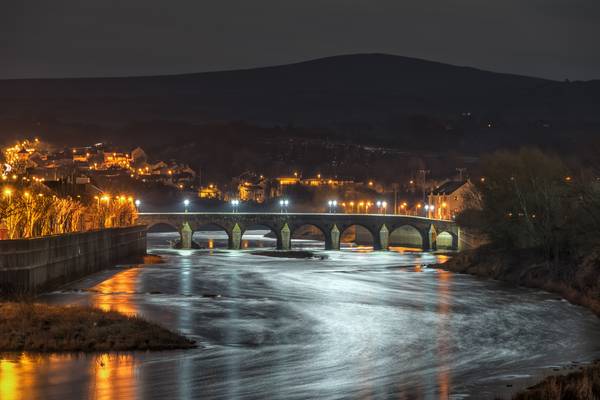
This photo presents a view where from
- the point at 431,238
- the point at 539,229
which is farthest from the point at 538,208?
the point at 431,238

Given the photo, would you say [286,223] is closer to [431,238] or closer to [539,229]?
[431,238]

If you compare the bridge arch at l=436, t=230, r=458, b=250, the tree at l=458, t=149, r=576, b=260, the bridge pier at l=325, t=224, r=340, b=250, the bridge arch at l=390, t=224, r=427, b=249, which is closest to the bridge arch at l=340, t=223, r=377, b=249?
the bridge arch at l=390, t=224, r=427, b=249

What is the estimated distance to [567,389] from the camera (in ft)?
104

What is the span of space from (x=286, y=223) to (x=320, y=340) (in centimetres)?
10372

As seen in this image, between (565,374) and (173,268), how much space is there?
2555 inches

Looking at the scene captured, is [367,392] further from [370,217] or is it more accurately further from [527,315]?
[370,217]

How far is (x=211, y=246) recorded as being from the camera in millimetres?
156625

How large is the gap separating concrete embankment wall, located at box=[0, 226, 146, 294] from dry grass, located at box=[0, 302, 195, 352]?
30.4ft

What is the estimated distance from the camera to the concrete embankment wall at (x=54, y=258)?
5622 cm

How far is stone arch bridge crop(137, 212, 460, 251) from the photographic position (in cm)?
14562

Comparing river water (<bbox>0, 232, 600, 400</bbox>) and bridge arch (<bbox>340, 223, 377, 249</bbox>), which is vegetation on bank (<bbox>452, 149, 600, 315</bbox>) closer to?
river water (<bbox>0, 232, 600, 400</bbox>)

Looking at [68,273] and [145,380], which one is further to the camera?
[68,273]

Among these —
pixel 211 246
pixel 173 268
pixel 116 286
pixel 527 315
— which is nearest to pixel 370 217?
pixel 211 246

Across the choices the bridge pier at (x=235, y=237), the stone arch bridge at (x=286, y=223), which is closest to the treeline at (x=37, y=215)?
the stone arch bridge at (x=286, y=223)
